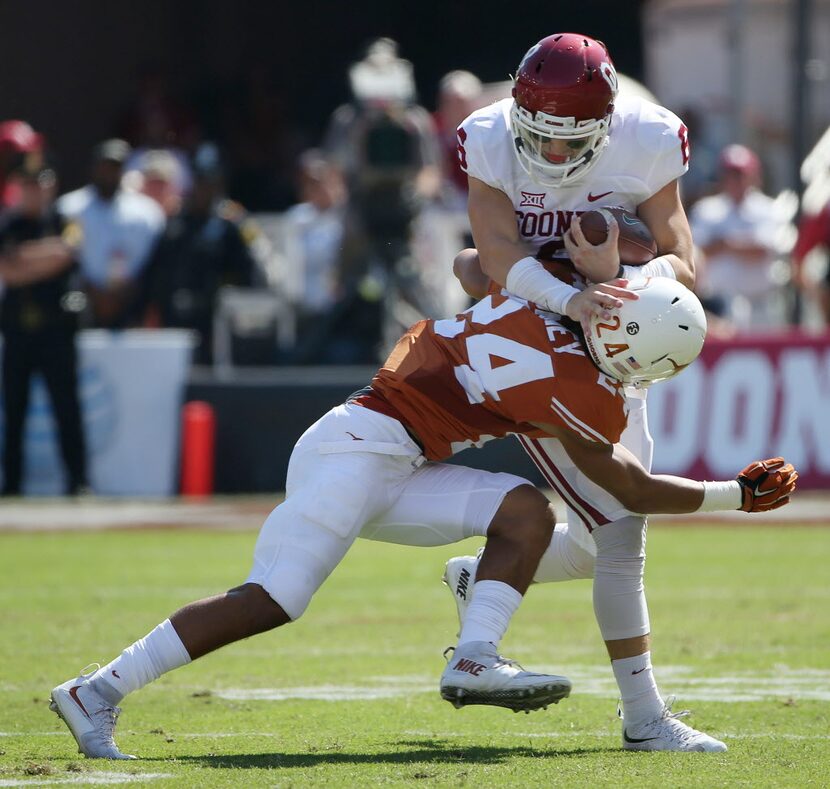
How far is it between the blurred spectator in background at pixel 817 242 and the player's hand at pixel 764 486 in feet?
28.3

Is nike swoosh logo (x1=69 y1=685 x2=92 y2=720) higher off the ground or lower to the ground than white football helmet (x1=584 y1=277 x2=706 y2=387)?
lower

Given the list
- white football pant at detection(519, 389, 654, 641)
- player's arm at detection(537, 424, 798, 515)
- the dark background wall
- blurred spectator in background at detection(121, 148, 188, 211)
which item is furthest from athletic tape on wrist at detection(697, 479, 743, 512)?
the dark background wall

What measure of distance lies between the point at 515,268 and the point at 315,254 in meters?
8.90

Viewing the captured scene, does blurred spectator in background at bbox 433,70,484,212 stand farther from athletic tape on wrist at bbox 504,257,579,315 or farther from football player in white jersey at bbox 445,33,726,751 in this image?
athletic tape on wrist at bbox 504,257,579,315

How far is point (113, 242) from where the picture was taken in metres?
12.7

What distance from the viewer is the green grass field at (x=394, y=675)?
177 inches

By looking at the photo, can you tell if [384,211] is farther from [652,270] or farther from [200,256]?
[652,270]

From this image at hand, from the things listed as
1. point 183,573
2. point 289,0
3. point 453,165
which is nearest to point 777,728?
point 183,573

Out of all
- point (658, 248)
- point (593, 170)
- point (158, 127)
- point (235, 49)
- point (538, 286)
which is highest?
point (235, 49)

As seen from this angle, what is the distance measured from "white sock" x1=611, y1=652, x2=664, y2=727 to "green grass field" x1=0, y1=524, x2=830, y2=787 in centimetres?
13

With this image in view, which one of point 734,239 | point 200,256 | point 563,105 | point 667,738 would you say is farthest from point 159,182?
point 667,738

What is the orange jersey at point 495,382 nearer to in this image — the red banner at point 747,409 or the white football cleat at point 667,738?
the white football cleat at point 667,738

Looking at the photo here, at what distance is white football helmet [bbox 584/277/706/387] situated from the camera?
4.59 m

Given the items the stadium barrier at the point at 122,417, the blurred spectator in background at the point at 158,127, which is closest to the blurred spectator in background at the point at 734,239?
the stadium barrier at the point at 122,417
